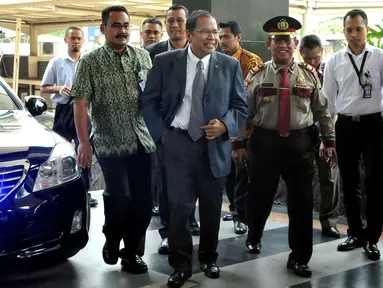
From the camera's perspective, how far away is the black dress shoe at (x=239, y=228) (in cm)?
598

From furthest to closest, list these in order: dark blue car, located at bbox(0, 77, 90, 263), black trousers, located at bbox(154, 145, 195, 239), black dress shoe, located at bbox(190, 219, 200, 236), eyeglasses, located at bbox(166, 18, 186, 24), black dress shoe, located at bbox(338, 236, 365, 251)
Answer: black dress shoe, located at bbox(190, 219, 200, 236) < eyeglasses, located at bbox(166, 18, 186, 24) < black dress shoe, located at bbox(338, 236, 365, 251) < black trousers, located at bbox(154, 145, 195, 239) < dark blue car, located at bbox(0, 77, 90, 263)

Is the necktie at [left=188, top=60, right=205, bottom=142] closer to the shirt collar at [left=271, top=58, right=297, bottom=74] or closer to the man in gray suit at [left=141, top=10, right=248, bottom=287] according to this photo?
the man in gray suit at [left=141, top=10, right=248, bottom=287]

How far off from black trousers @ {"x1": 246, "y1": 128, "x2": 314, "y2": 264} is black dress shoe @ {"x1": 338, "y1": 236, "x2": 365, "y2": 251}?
683 millimetres

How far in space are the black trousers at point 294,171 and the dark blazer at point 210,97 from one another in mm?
449

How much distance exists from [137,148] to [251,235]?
1.32 metres

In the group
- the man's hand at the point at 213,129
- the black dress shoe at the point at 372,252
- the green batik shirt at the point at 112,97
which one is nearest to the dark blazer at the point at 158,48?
the green batik shirt at the point at 112,97

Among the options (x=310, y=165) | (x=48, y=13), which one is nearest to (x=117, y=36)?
(x=310, y=165)

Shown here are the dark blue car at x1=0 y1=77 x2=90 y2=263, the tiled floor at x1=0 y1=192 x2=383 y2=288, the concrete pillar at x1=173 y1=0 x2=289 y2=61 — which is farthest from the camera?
the concrete pillar at x1=173 y1=0 x2=289 y2=61

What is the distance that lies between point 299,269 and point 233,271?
481mm

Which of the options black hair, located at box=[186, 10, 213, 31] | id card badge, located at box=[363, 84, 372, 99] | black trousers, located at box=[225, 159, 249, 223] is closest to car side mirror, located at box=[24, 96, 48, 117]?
black hair, located at box=[186, 10, 213, 31]

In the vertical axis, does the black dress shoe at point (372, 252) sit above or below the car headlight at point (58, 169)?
below

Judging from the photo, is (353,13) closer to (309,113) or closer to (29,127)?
(309,113)

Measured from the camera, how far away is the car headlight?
4.22m

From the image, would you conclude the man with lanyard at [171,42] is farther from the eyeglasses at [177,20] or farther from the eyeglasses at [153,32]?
the eyeglasses at [153,32]
